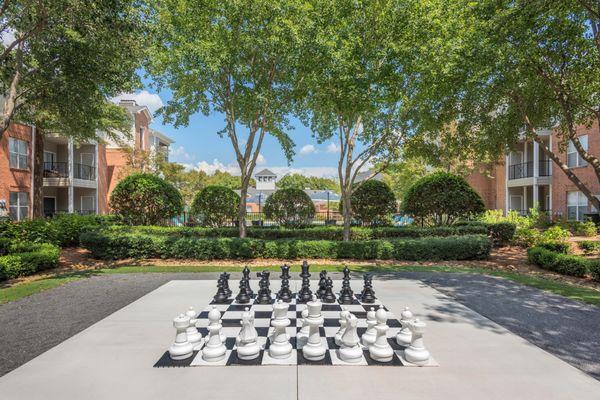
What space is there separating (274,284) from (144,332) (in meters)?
2.81

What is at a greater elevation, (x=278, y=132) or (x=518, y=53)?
(x=518, y=53)

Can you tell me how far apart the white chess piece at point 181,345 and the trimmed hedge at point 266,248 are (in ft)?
21.7

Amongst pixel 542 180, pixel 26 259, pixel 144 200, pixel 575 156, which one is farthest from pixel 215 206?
pixel 542 180

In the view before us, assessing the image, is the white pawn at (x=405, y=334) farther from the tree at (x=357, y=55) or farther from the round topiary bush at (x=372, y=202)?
the round topiary bush at (x=372, y=202)

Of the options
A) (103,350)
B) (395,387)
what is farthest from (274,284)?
(395,387)

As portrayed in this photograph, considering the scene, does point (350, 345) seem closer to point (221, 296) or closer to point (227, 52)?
point (221, 296)

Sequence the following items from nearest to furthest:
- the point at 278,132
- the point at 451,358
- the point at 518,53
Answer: the point at 451,358 → the point at 518,53 → the point at 278,132

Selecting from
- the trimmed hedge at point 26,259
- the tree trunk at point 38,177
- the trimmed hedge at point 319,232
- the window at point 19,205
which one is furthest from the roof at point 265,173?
the trimmed hedge at point 26,259

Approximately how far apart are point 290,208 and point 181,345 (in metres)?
10.9

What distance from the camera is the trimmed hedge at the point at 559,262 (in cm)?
778

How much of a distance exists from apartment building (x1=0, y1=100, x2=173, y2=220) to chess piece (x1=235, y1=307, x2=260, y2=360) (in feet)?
58.3

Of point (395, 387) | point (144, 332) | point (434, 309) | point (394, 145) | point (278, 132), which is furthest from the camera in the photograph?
point (278, 132)

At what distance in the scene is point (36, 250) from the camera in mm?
8703

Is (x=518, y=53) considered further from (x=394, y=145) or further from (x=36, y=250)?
(x=36, y=250)
